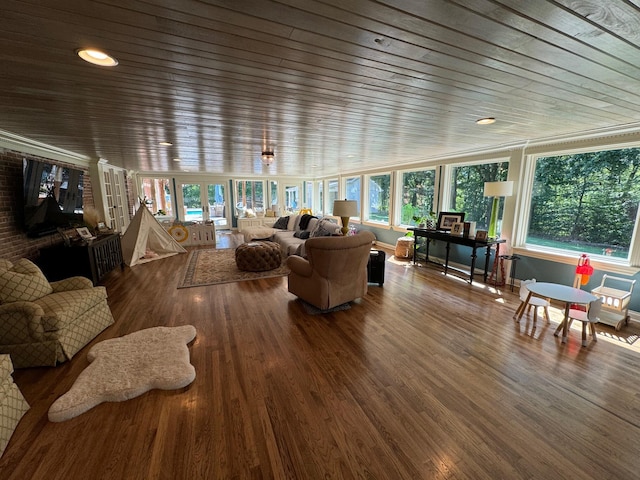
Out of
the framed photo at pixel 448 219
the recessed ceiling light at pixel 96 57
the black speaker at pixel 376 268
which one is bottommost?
the black speaker at pixel 376 268

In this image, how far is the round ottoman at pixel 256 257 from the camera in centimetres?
504

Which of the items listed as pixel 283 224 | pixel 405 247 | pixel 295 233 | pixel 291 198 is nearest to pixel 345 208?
pixel 405 247

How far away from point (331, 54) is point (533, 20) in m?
1.03

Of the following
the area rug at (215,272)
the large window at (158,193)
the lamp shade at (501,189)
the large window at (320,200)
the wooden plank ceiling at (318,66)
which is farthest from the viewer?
the large window at (320,200)

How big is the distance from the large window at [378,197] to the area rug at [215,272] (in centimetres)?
363

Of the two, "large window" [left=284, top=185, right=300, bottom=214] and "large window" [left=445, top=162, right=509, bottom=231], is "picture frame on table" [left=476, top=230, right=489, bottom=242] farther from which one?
"large window" [left=284, top=185, right=300, bottom=214]

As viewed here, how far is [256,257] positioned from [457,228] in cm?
376

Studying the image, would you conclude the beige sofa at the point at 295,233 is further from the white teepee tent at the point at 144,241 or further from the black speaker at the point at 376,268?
the white teepee tent at the point at 144,241

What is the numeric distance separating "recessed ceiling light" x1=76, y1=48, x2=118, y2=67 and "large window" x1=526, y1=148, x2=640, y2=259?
17.6ft

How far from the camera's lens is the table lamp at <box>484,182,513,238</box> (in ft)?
13.9

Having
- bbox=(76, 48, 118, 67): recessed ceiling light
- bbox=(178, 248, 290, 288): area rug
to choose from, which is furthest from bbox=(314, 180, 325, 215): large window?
bbox=(76, 48, 118, 67): recessed ceiling light

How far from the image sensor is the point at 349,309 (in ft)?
11.6

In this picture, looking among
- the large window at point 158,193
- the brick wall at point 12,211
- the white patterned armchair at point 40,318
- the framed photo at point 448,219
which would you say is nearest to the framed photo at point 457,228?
the framed photo at point 448,219

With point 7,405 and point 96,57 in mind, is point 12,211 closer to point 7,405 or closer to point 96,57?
point 7,405
